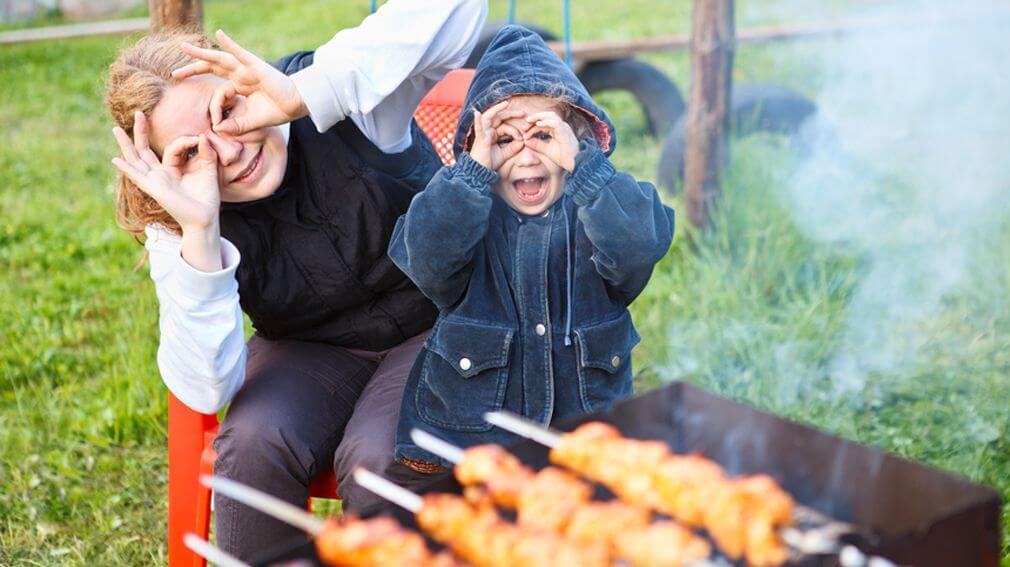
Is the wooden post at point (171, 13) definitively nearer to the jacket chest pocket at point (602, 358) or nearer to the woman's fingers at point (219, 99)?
the woman's fingers at point (219, 99)

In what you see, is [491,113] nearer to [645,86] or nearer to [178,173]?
[178,173]

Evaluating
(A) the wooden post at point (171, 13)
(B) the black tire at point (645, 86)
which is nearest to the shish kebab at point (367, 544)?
(A) the wooden post at point (171, 13)

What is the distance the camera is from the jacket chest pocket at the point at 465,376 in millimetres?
2248

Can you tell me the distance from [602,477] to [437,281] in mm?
707

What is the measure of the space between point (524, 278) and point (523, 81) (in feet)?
1.33

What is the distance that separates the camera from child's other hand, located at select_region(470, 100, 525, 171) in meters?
2.19

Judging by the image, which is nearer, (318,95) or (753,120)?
(318,95)

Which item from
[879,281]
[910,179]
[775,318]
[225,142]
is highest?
[225,142]

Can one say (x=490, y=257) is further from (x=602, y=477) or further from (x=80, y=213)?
(x=80, y=213)

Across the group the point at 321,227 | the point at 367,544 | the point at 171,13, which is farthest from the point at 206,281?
the point at 171,13

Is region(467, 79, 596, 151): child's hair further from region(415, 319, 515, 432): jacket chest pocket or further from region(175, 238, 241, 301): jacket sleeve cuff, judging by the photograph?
region(175, 238, 241, 301): jacket sleeve cuff

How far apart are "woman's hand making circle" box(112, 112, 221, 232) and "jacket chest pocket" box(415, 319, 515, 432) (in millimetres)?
543

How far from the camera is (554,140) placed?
2211 millimetres

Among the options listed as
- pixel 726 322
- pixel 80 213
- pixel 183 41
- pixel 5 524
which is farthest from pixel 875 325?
pixel 80 213
